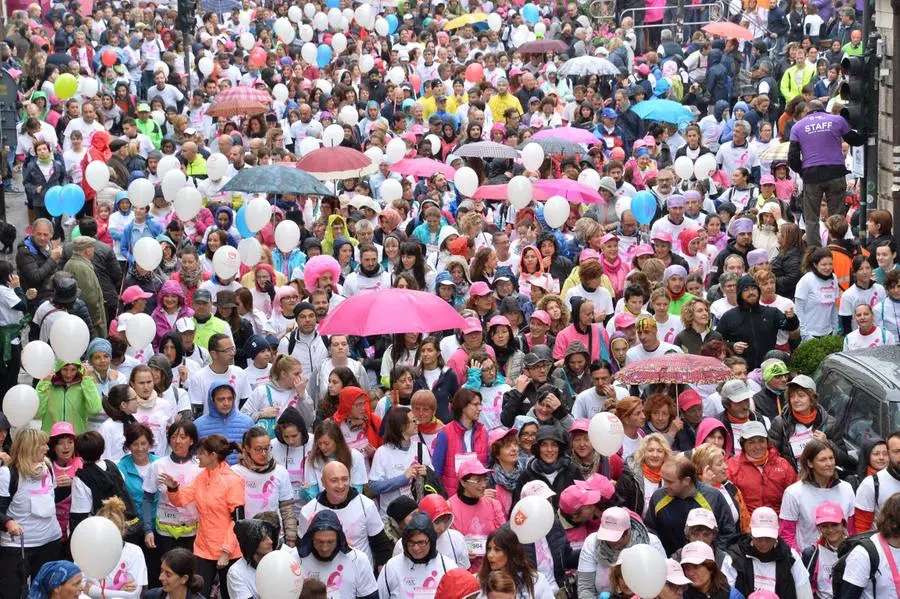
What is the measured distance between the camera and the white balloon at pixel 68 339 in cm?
1370

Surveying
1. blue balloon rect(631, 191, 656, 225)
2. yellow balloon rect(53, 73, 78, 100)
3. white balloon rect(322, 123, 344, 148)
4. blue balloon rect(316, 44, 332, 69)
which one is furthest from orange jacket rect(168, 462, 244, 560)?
blue balloon rect(316, 44, 332, 69)

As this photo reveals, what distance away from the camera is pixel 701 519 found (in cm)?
1039

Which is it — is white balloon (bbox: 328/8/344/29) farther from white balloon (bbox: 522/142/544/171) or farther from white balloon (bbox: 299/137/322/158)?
white balloon (bbox: 522/142/544/171)

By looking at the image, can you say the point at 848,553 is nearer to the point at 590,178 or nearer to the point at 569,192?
the point at 569,192

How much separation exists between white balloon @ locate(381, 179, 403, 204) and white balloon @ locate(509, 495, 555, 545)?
32.4ft

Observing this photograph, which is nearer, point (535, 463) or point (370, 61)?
point (535, 463)

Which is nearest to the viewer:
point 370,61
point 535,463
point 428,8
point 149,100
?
point 535,463

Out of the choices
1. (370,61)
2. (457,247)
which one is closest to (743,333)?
(457,247)

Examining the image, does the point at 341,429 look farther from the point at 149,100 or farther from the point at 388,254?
the point at 149,100

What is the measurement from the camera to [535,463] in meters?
11.6

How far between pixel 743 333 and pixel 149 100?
45.3 ft

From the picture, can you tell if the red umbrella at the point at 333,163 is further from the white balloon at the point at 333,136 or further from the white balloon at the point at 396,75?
the white balloon at the point at 396,75

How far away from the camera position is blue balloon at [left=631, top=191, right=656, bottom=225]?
18.7 m

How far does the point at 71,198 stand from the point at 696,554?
1070cm
